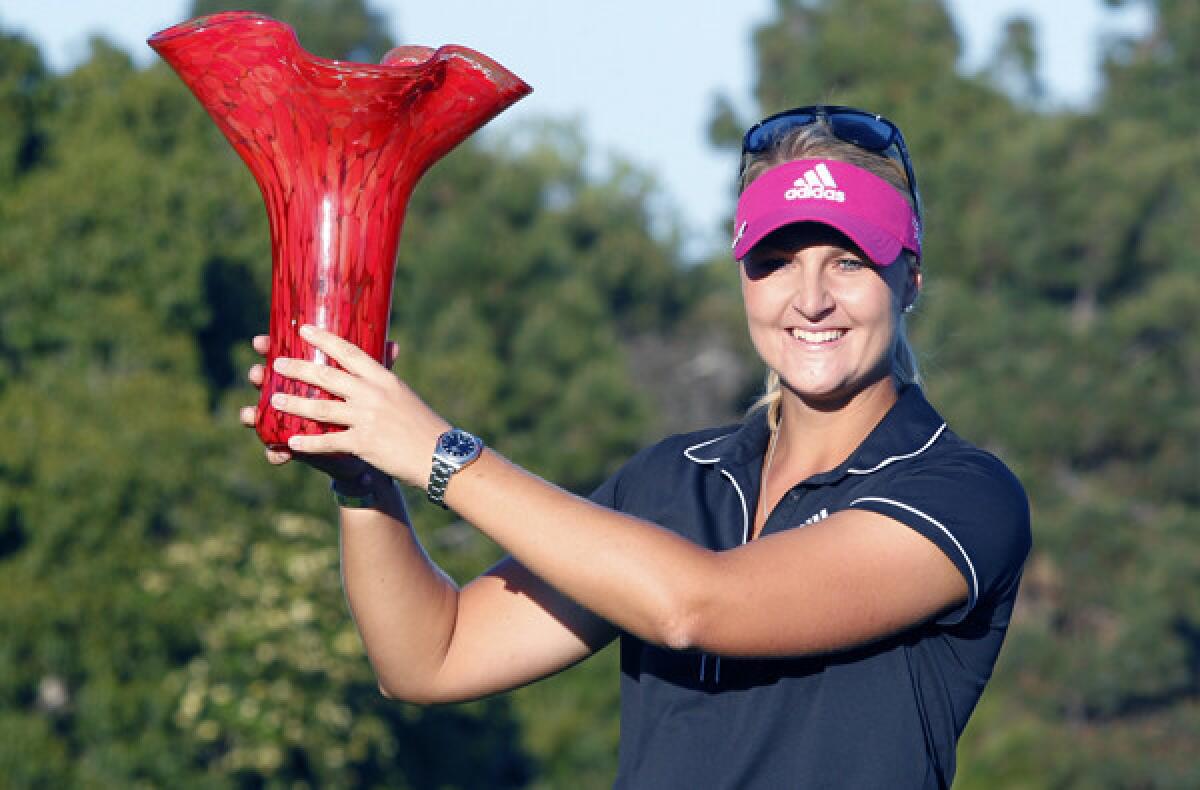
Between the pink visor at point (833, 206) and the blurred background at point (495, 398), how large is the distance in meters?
18.9

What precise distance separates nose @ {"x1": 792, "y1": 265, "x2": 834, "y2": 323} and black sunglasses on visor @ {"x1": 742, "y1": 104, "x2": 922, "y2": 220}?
24cm

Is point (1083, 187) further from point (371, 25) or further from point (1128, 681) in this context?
point (371, 25)

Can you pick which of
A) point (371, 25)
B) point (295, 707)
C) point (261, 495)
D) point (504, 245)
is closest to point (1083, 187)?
point (504, 245)

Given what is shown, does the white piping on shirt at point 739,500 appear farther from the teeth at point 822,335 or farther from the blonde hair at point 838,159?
the teeth at point 822,335

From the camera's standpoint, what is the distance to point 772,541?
128 inches

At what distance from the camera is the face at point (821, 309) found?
352 centimetres

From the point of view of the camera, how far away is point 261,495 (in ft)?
98.0

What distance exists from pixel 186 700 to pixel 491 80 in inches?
910

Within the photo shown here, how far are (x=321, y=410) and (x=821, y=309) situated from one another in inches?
34.4

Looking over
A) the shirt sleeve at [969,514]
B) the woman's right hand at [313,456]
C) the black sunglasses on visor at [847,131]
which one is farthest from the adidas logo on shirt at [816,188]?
the woman's right hand at [313,456]

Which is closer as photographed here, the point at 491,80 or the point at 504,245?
the point at 491,80

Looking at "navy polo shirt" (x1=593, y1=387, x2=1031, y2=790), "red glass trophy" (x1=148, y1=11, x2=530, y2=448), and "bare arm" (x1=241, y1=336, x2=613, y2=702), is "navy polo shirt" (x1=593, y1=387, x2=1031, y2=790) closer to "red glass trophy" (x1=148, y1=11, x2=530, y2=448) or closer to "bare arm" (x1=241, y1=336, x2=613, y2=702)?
"bare arm" (x1=241, y1=336, x2=613, y2=702)

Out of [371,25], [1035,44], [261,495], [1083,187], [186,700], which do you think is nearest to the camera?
[186,700]

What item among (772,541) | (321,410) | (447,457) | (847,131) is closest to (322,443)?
(321,410)
